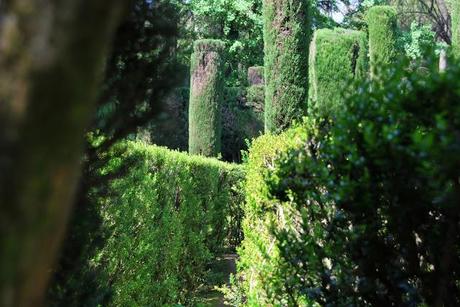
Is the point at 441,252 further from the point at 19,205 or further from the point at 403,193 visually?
the point at 19,205

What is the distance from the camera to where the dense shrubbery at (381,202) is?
7.48 feet

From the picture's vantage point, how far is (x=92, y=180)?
2.60 m

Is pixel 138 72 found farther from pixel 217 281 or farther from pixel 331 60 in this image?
pixel 331 60

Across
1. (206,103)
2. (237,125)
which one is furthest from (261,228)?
(237,125)

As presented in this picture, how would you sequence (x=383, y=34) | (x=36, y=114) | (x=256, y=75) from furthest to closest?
1. (x=256, y=75)
2. (x=383, y=34)
3. (x=36, y=114)

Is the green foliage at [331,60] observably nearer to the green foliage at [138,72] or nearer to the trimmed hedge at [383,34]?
the trimmed hedge at [383,34]

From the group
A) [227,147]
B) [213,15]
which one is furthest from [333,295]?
[213,15]

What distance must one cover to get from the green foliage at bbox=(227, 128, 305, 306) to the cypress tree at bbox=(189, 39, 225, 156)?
38.9 ft

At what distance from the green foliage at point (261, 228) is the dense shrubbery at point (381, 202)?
56 cm

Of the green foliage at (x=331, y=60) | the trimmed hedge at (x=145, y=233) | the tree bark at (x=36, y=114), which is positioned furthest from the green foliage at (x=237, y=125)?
the tree bark at (x=36, y=114)

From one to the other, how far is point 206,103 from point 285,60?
19.6 feet

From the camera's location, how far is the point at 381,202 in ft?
9.16

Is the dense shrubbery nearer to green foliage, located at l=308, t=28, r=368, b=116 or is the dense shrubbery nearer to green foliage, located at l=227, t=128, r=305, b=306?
green foliage, located at l=227, t=128, r=305, b=306

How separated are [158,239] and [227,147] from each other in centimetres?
1586
